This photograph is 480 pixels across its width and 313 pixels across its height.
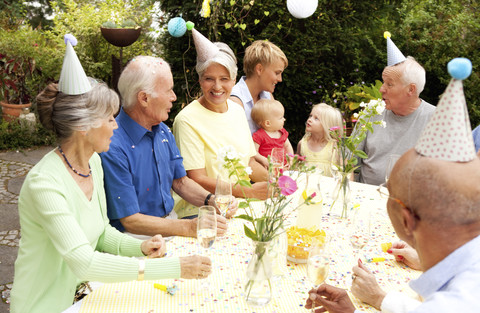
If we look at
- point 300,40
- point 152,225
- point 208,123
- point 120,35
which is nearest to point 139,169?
point 152,225

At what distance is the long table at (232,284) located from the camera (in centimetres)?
173

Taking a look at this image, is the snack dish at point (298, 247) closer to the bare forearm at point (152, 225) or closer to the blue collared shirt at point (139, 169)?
the bare forearm at point (152, 225)

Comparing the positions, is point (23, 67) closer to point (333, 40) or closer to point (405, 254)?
point (333, 40)

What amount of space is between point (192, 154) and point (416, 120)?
1898mm

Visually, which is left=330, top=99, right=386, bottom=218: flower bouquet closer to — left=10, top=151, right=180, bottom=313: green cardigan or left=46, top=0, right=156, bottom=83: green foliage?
left=10, top=151, right=180, bottom=313: green cardigan

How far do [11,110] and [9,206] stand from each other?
115 inches

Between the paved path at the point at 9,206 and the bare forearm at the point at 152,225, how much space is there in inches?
58.3

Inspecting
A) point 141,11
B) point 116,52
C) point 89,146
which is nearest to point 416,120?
point 89,146

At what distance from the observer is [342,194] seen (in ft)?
8.78

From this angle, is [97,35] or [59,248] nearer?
[59,248]

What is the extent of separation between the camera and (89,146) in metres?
2.11

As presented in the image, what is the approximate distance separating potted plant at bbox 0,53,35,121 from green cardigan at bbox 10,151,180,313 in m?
5.89

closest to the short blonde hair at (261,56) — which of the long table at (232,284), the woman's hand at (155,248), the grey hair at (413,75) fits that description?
the grey hair at (413,75)

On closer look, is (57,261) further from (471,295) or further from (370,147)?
(370,147)
